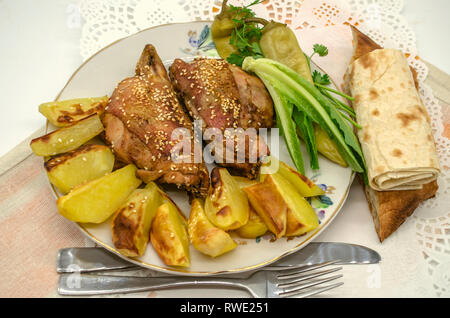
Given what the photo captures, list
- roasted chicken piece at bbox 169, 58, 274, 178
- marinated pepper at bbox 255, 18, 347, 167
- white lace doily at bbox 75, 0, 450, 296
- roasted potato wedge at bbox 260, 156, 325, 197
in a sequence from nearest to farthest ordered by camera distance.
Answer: roasted potato wedge at bbox 260, 156, 325, 197, roasted chicken piece at bbox 169, 58, 274, 178, marinated pepper at bbox 255, 18, 347, 167, white lace doily at bbox 75, 0, 450, 296

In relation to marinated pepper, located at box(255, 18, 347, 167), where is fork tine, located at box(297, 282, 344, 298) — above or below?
below

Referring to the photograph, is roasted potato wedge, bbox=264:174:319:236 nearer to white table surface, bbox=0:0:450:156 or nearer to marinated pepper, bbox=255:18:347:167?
marinated pepper, bbox=255:18:347:167

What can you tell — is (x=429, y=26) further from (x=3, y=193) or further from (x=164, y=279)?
(x=3, y=193)

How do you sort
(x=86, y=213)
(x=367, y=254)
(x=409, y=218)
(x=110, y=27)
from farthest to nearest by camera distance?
(x=110, y=27)
(x=409, y=218)
(x=367, y=254)
(x=86, y=213)

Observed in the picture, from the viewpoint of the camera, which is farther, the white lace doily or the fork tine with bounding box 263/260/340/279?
the white lace doily

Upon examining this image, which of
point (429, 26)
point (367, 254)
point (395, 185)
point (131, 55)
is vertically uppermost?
point (429, 26)

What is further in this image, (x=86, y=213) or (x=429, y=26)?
(x=429, y=26)

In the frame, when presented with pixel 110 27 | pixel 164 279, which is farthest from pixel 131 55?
pixel 164 279

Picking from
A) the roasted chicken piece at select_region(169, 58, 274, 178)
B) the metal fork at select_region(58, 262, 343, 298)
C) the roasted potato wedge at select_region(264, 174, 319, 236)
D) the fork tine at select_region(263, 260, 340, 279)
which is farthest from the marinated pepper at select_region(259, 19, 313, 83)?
the metal fork at select_region(58, 262, 343, 298)
